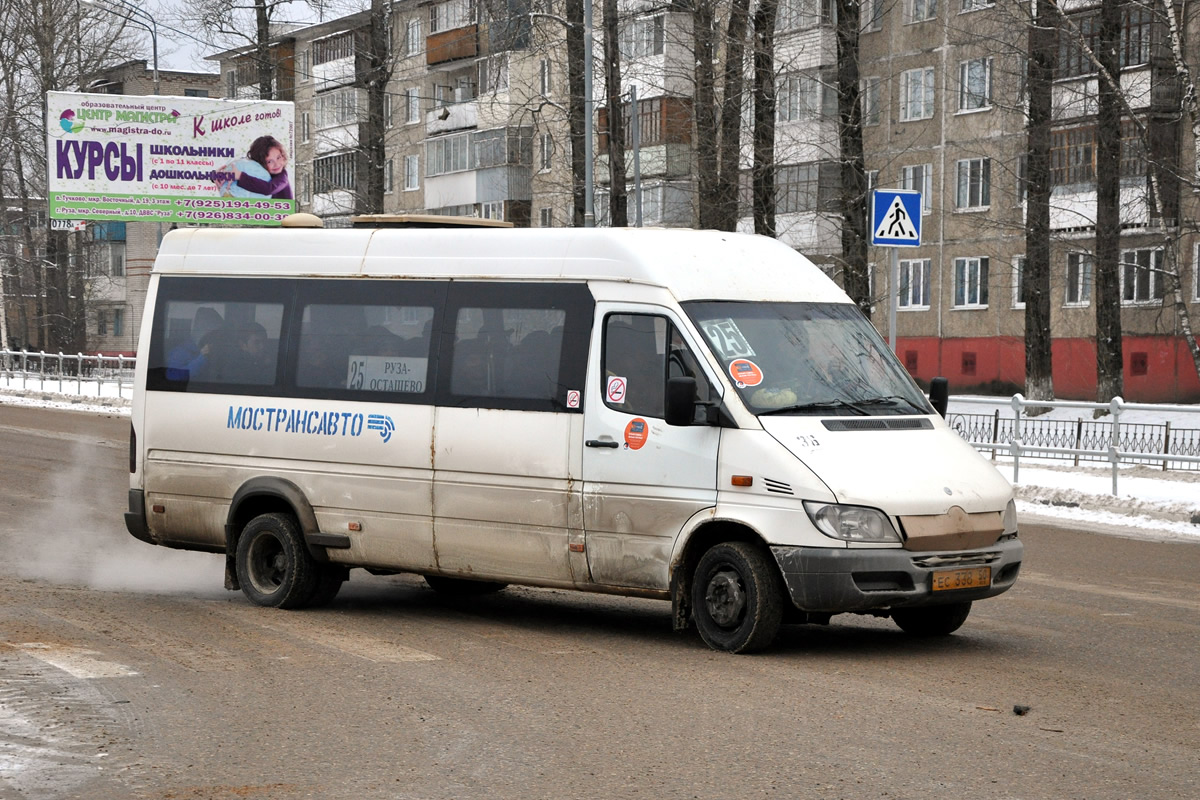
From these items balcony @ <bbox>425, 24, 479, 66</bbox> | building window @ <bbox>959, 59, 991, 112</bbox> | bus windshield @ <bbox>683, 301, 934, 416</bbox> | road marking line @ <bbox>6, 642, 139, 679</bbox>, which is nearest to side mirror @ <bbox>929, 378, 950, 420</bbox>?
bus windshield @ <bbox>683, 301, 934, 416</bbox>

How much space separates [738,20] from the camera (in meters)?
32.5

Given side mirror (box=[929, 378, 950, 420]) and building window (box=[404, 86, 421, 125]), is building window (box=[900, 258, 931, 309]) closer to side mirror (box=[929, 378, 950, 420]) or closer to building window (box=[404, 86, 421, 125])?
building window (box=[404, 86, 421, 125])

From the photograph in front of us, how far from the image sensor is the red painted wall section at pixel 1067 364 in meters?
43.6

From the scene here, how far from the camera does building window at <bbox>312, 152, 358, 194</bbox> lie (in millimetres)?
69875

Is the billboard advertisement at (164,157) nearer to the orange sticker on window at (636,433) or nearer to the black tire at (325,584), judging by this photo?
the black tire at (325,584)

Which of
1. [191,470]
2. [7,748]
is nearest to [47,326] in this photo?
[191,470]

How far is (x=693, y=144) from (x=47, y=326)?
33648mm

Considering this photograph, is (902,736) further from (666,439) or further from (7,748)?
(7,748)

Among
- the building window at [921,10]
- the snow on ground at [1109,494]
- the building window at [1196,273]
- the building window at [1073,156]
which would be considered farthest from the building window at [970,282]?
the snow on ground at [1109,494]

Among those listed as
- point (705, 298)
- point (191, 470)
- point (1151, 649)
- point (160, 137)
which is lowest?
point (1151, 649)

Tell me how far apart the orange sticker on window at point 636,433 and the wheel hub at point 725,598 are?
0.86 m

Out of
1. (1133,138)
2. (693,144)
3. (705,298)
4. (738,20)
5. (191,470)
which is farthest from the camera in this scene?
(693,144)

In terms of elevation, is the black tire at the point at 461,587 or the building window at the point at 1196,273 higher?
the building window at the point at 1196,273

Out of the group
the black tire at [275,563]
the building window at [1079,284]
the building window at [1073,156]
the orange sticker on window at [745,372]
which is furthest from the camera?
the building window at [1079,284]
